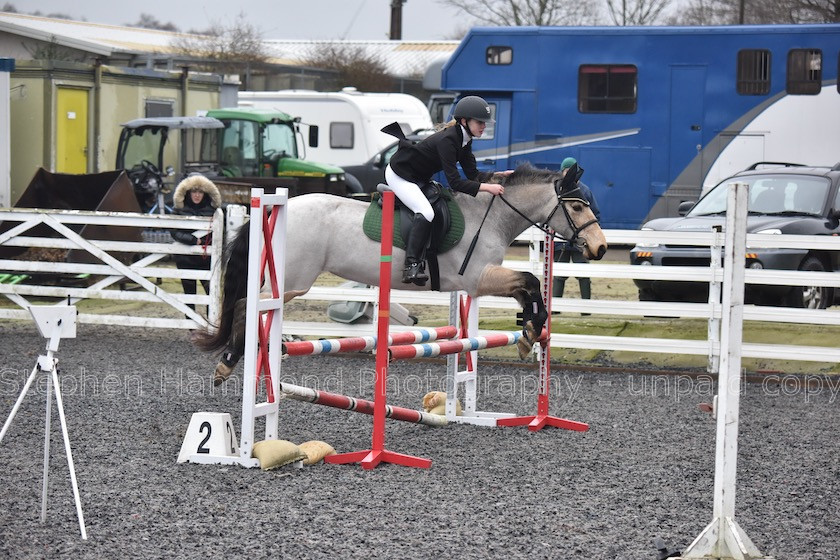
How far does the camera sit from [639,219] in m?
19.6

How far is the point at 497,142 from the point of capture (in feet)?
65.6

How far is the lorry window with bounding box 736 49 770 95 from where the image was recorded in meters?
18.7

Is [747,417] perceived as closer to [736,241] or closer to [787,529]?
[787,529]

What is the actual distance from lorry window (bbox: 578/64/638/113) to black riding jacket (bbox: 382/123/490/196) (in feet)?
37.6

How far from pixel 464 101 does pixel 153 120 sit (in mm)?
12804

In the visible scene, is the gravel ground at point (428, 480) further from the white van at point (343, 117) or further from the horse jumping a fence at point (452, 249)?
the white van at point (343, 117)

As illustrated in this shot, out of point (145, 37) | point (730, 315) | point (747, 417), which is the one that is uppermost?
point (145, 37)

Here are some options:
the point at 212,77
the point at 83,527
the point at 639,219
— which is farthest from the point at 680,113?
the point at 83,527

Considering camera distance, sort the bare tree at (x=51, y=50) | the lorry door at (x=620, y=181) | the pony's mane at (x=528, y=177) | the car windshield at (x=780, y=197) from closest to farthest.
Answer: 1. the pony's mane at (x=528, y=177)
2. the car windshield at (x=780, y=197)
3. the lorry door at (x=620, y=181)
4. the bare tree at (x=51, y=50)

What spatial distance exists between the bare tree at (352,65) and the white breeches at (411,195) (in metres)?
36.8

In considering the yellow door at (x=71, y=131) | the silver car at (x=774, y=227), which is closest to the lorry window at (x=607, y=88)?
the silver car at (x=774, y=227)

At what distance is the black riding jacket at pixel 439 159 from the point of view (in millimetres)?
8016

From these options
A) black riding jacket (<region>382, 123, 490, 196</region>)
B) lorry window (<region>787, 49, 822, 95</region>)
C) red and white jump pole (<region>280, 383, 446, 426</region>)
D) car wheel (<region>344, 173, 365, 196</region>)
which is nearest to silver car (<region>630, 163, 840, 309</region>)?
black riding jacket (<region>382, 123, 490, 196</region>)

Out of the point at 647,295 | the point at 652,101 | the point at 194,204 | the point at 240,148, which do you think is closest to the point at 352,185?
the point at 240,148
